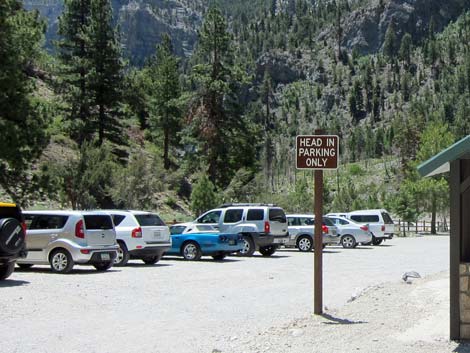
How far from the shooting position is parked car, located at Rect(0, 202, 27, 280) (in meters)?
15.3

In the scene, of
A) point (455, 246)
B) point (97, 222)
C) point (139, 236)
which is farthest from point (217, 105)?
point (455, 246)

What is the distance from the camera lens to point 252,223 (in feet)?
85.0

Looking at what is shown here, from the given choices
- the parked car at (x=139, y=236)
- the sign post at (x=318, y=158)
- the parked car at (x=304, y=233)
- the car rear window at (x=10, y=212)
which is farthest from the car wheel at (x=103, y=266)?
the parked car at (x=304, y=233)

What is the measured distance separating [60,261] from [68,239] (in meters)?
0.64

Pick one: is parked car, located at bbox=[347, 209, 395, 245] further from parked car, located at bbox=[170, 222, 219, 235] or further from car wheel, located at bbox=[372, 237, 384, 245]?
parked car, located at bbox=[170, 222, 219, 235]

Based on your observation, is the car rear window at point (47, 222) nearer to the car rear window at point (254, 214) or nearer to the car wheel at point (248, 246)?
the car wheel at point (248, 246)

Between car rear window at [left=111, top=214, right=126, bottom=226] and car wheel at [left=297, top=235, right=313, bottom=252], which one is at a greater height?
car rear window at [left=111, top=214, right=126, bottom=226]

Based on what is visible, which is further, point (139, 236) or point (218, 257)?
point (218, 257)

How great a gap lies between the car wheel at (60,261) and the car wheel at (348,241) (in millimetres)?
18486

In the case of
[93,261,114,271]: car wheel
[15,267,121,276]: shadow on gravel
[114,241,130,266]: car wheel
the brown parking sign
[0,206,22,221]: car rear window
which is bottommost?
[15,267,121,276]: shadow on gravel

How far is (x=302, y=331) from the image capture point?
9.96 m

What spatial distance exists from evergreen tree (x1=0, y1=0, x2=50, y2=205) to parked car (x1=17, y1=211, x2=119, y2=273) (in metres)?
11.1

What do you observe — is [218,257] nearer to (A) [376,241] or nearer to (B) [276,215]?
(B) [276,215]

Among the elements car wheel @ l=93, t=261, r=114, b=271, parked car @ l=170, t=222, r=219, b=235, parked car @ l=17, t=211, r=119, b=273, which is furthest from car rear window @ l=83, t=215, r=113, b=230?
parked car @ l=170, t=222, r=219, b=235
